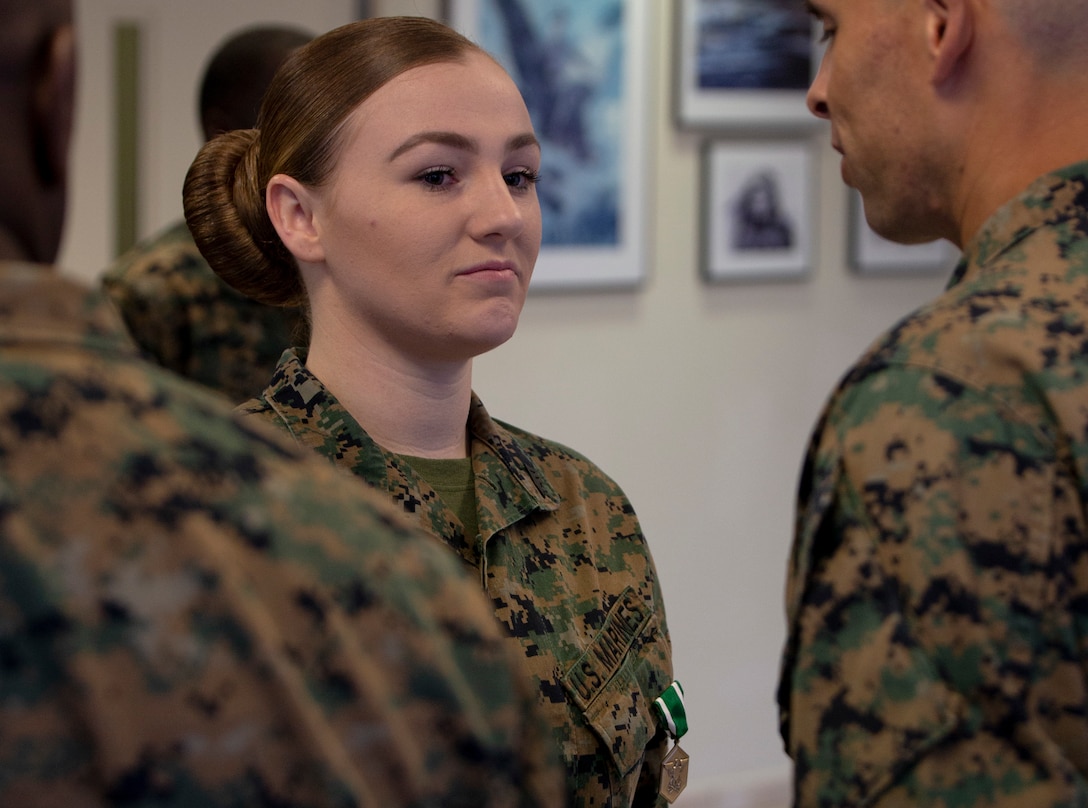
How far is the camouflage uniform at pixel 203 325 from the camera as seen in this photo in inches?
104

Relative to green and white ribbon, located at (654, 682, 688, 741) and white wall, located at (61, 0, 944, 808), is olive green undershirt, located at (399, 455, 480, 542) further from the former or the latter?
white wall, located at (61, 0, 944, 808)

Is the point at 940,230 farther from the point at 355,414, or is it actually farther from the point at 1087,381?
the point at 355,414

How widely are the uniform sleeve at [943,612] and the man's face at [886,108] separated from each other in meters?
0.29

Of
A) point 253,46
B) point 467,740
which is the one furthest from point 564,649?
point 253,46

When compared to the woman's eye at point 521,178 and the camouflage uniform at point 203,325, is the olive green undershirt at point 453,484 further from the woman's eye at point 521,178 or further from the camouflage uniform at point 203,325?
the camouflage uniform at point 203,325

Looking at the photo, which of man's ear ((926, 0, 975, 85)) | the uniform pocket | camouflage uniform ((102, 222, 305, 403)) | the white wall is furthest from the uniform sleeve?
the white wall

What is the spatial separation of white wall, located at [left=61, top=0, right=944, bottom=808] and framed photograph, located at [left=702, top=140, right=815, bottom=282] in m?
0.05

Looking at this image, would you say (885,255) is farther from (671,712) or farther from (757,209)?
(671,712)

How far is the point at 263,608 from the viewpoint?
702 millimetres

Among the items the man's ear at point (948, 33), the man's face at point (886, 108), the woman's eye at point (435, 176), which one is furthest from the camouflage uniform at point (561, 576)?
the man's ear at point (948, 33)

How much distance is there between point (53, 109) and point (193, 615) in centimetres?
30

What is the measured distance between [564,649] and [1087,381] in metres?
0.68

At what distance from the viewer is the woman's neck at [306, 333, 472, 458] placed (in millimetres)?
1548

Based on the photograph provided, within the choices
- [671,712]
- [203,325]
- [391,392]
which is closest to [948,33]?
[391,392]
